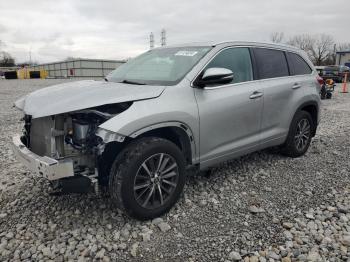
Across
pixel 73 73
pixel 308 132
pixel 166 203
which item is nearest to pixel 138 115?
pixel 166 203

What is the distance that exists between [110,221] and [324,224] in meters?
2.15

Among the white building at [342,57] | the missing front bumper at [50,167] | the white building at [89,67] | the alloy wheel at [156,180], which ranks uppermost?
the white building at [342,57]

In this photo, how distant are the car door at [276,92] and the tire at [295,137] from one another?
0.50 feet

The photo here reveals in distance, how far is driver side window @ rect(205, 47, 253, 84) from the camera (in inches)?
148

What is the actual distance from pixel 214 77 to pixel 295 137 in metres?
2.28

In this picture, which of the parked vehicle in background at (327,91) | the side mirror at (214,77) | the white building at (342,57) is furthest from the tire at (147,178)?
the white building at (342,57)

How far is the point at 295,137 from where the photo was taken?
4.91m

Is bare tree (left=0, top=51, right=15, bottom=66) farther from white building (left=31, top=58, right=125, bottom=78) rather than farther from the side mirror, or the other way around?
the side mirror

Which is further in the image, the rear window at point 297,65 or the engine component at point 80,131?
the rear window at point 297,65

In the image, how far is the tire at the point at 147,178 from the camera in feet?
9.43

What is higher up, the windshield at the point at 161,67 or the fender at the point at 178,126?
the windshield at the point at 161,67

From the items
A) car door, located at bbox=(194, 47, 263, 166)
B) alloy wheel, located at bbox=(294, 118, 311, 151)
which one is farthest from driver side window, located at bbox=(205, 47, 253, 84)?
alloy wheel, located at bbox=(294, 118, 311, 151)

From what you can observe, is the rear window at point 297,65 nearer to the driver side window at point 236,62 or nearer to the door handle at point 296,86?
the door handle at point 296,86

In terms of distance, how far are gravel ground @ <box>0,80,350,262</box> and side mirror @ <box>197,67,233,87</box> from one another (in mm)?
1345
